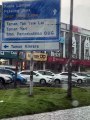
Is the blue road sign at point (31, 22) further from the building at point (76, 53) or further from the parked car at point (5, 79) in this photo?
the building at point (76, 53)

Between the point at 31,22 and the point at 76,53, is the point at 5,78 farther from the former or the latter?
the point at 76,53

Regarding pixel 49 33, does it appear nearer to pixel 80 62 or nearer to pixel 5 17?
pixel 5 17

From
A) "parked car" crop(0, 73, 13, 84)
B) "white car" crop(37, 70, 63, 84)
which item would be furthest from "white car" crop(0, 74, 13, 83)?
"white car" crop(37, 70, 63, 84)

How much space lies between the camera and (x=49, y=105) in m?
19.9

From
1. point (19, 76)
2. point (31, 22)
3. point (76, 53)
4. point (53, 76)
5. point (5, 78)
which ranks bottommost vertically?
point (53, 76)

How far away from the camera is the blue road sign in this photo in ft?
80.3

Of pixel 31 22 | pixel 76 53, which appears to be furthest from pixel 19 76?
pixel 76 53

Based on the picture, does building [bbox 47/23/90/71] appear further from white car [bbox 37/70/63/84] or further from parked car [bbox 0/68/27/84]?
parked car [bbox 0/68/27/84]

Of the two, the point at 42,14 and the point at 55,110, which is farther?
the point at 42,14

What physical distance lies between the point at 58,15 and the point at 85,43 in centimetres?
8078

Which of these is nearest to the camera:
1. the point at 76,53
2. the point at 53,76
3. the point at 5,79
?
the point at 5,79

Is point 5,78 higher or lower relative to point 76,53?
lower

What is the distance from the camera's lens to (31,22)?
2472 centimetres

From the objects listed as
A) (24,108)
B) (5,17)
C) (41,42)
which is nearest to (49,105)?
(24,108)
